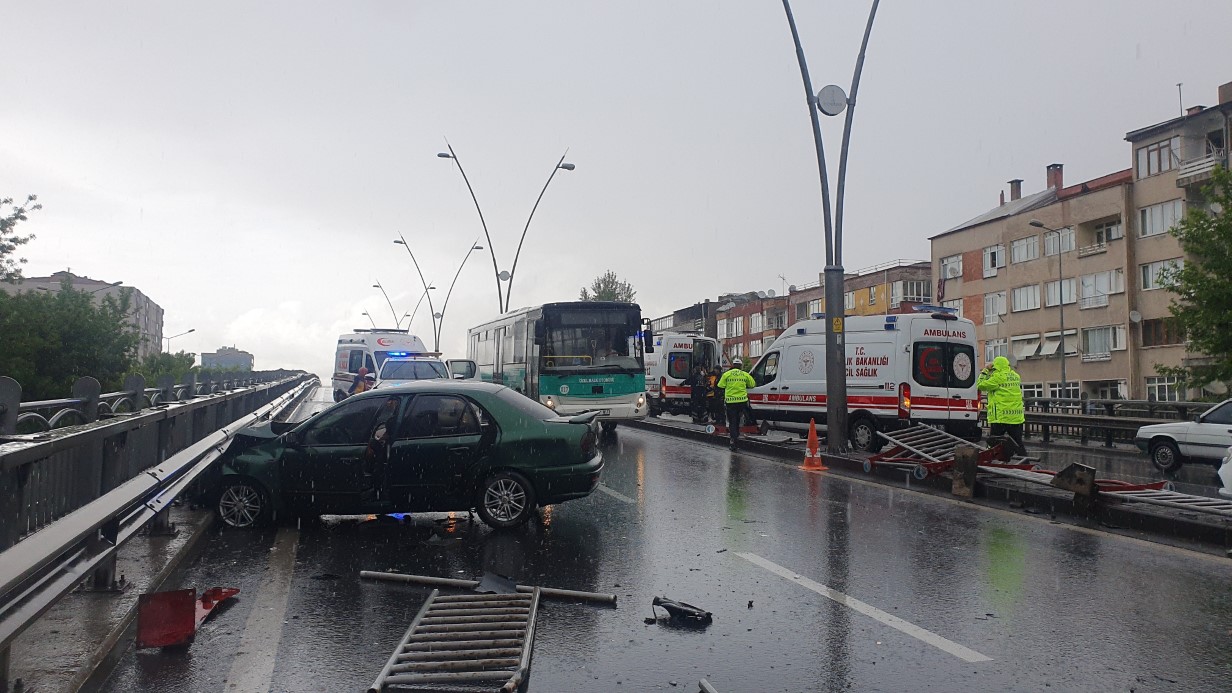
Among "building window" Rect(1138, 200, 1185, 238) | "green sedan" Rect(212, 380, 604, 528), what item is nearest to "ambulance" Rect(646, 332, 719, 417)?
"green sedan" Rect(212, 380, 604, 528)

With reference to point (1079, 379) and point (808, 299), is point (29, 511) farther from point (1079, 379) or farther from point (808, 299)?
point (808, 299)

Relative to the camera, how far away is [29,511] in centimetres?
597

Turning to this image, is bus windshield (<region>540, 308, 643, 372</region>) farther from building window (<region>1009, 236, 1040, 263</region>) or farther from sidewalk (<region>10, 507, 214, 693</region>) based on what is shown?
building window (<region>1009, 236, 1040, 263</region>)

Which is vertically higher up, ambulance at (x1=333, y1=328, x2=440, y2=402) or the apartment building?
the apartment building

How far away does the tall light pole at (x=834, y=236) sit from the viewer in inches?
626

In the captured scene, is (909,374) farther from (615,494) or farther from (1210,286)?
(1210,286)

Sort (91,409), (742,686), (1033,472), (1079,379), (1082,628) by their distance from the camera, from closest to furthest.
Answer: (742,686)
(1082,628)
(91,409)
(1033,472)
(1079,379)

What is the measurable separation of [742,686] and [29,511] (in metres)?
4.54

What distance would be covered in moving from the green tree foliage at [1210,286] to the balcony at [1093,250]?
25.4 meters

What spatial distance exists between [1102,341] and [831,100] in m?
37.7

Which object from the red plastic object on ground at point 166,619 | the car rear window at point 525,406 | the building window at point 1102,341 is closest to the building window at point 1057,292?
the building window at point 1102,341

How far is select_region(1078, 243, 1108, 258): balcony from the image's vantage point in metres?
47.2

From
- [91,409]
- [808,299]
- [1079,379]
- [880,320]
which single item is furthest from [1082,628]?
[808,299]

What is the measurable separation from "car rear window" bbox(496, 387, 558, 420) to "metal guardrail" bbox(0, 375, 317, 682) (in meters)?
2.71
